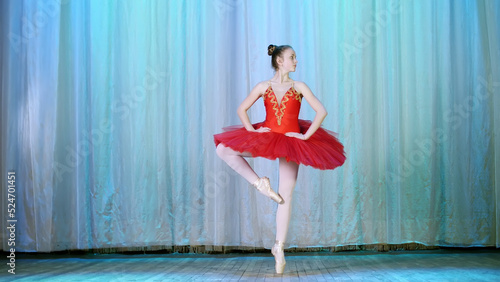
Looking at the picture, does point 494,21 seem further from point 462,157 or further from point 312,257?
point 312,257

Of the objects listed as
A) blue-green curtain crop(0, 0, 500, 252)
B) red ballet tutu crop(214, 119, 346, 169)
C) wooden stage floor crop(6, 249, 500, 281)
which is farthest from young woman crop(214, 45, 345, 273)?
blue-green curtain crop(0, 0, 500, 252)

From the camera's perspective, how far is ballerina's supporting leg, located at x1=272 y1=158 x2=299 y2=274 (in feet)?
9.75

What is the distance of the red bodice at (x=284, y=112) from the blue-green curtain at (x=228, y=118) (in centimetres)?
118

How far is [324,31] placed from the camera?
433 cm

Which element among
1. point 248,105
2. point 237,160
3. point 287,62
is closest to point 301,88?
point 287,62

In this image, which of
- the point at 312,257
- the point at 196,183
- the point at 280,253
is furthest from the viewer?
the point at 196,183

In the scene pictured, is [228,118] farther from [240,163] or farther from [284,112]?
[240,163]

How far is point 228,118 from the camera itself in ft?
13.9

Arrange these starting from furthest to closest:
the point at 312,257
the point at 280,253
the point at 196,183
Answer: the point at 196,183 < the point at 312,257 < the point at 280,253

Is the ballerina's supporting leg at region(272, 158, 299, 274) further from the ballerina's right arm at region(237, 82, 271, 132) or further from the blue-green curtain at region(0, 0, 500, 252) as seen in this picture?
the blue-green curtain at region(0, 0, 500, 252)

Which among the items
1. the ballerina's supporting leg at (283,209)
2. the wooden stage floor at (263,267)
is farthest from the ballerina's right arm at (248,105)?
the wooden stage floor at (263,267)

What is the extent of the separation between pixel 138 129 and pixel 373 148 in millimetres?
1821

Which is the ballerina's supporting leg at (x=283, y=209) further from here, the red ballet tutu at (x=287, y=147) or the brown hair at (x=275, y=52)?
the brown hair at (x=275, y=52)

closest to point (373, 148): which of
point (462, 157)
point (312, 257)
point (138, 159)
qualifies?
point (462, 157)
